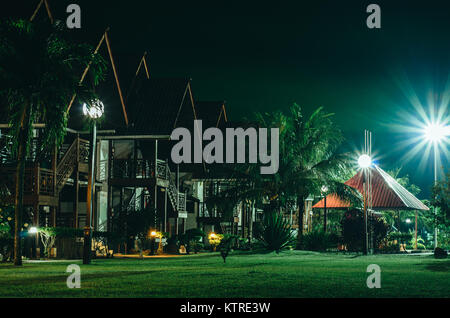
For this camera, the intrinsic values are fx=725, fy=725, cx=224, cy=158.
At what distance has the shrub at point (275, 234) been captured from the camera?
94.6 feet

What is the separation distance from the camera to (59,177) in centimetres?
2711

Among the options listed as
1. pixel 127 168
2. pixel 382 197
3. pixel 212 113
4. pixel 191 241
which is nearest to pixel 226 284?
pixel 191 241

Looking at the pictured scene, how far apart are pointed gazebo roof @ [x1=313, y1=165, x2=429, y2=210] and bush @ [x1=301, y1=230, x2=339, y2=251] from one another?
408 centimetres

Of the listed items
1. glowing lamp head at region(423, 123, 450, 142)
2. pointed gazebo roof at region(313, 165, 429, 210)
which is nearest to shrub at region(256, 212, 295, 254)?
pointed gazebo roof at region(313, 165, 429, 210)

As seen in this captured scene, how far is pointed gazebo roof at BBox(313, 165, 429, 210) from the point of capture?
39.9 metres

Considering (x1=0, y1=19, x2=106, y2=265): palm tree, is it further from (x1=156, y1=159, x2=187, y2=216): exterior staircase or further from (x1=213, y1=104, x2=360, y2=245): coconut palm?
(x1=213, y1=104, x2=360, y2=245): coconut palm

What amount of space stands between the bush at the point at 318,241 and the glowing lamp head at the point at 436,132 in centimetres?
917

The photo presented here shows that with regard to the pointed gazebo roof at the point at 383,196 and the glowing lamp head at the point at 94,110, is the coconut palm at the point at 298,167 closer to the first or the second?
the pointed gazebo roof at the point at 383,196

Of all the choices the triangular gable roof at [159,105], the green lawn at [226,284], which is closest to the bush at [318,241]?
the triangular gable roof at [159,105]

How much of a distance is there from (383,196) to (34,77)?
26743 millimetres
